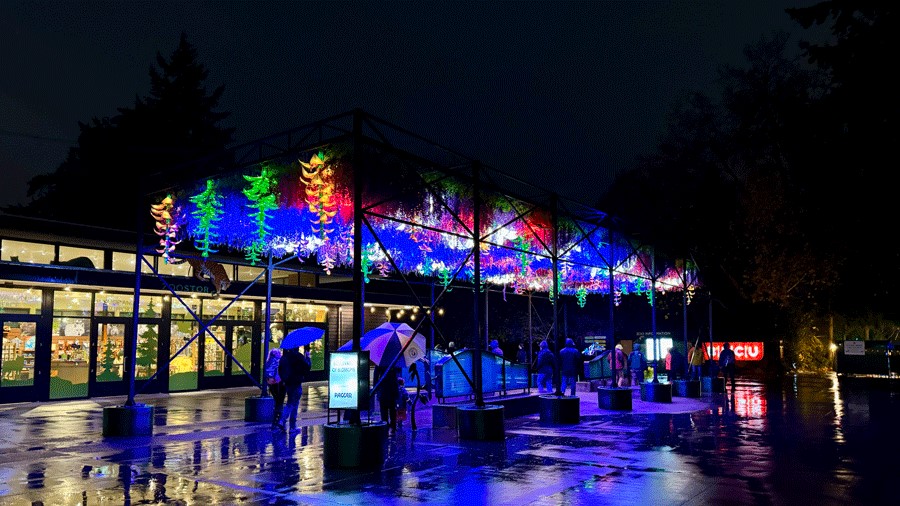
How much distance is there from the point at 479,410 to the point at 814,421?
26.2 ft

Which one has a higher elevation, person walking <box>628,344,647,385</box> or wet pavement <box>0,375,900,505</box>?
person walking <box>628,344,647,385</box>

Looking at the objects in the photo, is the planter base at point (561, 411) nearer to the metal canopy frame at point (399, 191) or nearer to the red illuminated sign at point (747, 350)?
the metal canopy frame at point (399, 191)

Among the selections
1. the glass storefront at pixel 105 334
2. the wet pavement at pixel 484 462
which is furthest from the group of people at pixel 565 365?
the glass storefront at pixel 105 334

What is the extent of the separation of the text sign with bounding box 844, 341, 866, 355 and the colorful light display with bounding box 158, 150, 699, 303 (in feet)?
55.6

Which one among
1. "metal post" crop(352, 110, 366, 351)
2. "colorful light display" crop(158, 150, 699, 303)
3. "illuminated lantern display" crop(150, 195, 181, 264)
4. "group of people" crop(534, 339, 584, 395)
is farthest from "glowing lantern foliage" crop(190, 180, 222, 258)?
"group of people" crop(534, 339, 584, 395)

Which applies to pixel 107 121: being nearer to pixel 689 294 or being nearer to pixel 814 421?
pixel 689 294

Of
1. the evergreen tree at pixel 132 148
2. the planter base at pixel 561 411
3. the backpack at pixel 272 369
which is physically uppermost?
the evergreen tree at pixel 132 148

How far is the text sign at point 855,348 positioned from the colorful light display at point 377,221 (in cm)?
1696

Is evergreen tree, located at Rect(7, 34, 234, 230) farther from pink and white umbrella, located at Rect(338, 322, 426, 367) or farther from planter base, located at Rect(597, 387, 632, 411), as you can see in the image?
planter base, located at Rect(597, 387, 632, 411)

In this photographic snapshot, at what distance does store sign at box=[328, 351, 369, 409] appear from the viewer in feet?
32.3

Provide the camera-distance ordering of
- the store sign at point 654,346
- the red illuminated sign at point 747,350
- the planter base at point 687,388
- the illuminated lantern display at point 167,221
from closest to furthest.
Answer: the illuminated lantern display at point 167,221 → the store sign at point 654,346 → the planter base at point 687,388 → the red illuminated sign at point 747,350

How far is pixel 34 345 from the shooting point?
778 inches

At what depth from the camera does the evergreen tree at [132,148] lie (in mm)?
41812

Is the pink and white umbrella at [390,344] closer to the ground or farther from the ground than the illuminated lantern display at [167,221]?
closer to the ground
